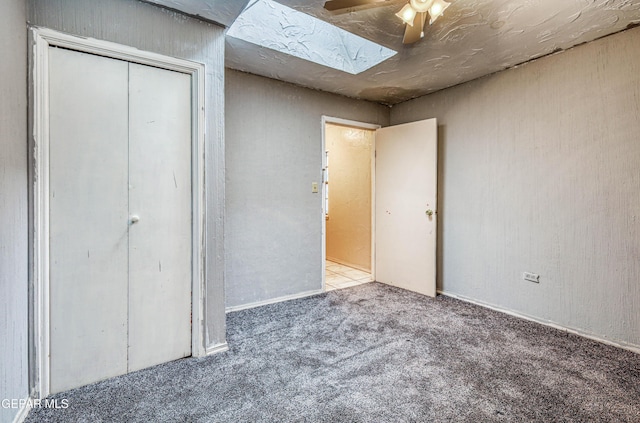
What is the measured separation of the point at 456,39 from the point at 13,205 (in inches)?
115

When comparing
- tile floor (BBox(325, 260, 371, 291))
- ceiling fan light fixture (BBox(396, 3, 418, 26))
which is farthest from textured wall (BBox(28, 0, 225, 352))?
tile floor (BBox(325, 260, 371, 291))

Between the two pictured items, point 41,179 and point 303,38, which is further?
point 303,38

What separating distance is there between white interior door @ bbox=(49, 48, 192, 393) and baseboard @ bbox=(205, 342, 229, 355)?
0.43ft

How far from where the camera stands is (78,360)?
171 centimetres

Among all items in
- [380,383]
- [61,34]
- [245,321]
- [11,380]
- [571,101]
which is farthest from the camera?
[245,321]

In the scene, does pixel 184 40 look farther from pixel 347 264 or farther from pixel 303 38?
pixel 347 264

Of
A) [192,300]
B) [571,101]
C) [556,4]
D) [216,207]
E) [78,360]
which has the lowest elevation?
[78,360]

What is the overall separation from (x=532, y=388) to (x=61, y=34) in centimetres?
329

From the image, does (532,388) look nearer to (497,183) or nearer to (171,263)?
(497,183)

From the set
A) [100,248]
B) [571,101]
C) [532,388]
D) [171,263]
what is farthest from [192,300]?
[571,101]

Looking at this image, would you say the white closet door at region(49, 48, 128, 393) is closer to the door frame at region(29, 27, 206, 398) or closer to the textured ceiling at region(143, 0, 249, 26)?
the door frame at region(29, 27, 206, 398)

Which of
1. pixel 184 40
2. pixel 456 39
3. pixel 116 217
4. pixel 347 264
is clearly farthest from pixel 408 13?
pixel 347 264

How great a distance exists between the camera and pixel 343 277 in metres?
4.10

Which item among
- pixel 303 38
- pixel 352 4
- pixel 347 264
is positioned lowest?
pixel 347 264
